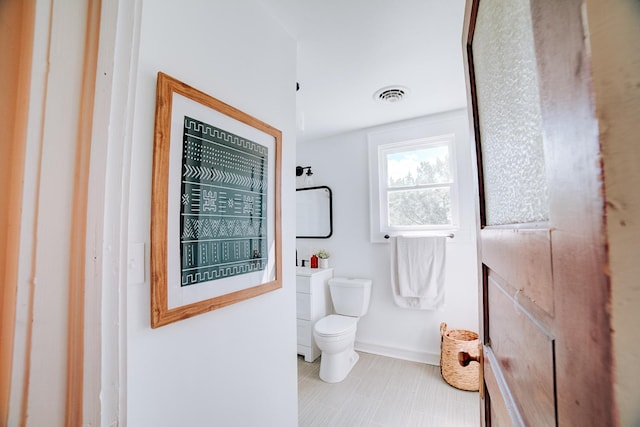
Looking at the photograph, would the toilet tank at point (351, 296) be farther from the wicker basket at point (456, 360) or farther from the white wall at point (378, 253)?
the wicker basket at point (456, 360)

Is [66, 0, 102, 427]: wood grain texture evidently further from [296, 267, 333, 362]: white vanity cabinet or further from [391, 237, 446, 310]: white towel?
[391, 237, 446, 310]: white towel

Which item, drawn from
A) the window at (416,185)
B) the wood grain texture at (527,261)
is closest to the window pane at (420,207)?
the window at (416,185)

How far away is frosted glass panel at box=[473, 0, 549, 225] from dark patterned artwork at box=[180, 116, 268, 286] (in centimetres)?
86

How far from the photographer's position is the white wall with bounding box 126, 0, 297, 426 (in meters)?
0.77

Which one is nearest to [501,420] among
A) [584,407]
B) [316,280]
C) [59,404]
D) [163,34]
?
[584,407]

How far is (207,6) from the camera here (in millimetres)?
1004

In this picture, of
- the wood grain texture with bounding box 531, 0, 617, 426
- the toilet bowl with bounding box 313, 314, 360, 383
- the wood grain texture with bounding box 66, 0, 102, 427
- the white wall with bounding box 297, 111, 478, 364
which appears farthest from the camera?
the white wall with bounding box 297, 111, 478, 364

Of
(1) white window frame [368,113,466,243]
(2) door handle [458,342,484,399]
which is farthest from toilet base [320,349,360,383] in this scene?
(2) door handle [458,342,484,399]

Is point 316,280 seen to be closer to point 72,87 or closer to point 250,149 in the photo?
point 250,149

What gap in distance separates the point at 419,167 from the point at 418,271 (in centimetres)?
103

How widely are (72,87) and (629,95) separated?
0.72m

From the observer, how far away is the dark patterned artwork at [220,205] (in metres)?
0.89

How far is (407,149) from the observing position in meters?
2.70

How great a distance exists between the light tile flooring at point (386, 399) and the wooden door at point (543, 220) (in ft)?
4.60
